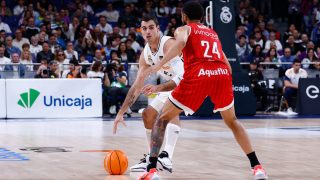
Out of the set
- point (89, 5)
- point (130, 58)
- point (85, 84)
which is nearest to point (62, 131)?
point (85, 84)

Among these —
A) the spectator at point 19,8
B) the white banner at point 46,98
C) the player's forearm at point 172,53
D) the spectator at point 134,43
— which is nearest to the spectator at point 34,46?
the white banner at point 46,98

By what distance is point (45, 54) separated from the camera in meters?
22.9

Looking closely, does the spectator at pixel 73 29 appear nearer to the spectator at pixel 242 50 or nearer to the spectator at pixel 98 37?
the spectator at pixel 98 37

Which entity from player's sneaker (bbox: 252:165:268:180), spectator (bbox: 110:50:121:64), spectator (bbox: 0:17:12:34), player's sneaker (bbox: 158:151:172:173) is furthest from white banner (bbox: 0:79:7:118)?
player's sneaker (bbox: 252:165:268:180)

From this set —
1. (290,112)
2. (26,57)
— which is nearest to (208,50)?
(290,112)

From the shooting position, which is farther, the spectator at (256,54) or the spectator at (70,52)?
the spectator at (256,54)

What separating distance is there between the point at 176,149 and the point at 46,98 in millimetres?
8559

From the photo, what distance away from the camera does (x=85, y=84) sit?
21281 millimetres

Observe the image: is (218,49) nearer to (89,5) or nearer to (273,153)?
(273,153)

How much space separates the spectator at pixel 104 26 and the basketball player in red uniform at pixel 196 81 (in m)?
17.2

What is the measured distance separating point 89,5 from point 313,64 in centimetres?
869

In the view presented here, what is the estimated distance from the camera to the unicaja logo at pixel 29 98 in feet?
68.3

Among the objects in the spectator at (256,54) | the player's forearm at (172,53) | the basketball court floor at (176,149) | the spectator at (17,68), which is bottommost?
the basketball court floor at (176,149)

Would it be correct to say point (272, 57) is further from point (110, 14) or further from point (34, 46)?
point (34, 46)
